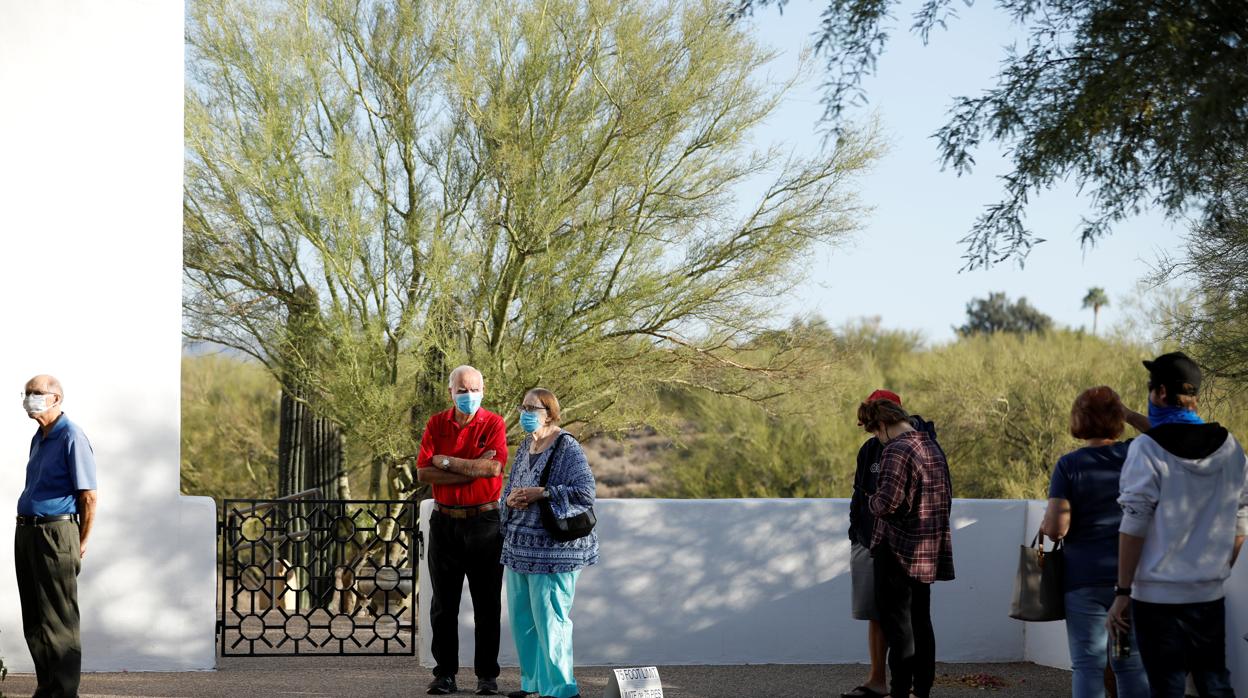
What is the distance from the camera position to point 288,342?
16.0 metres

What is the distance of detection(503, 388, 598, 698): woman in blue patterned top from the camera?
6027 mm

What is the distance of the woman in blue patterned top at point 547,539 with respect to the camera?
603cm

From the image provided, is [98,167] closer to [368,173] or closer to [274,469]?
[368,173]

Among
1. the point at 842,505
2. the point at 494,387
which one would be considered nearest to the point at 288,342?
the point at 494,387

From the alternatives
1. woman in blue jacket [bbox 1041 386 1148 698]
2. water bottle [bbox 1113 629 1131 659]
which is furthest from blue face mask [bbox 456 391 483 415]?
water bottle [bbox 1113 629 1131 659]

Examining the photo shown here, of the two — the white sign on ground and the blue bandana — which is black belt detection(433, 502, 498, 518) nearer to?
the white sign on ground

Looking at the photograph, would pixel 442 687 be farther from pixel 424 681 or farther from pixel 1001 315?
pixel 1001 315

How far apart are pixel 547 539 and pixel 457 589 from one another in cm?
100

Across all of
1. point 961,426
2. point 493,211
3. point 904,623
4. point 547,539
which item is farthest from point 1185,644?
point 961,426

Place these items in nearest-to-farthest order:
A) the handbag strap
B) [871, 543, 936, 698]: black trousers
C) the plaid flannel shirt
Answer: the plaid flannel shirt, [871, 543, 936, 698]: black trousers, the handbag strap

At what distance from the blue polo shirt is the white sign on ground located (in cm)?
265

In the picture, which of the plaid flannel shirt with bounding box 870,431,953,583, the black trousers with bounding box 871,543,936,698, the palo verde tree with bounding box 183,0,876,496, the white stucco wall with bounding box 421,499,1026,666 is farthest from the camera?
the palo verde tree with bounding box 183,0,876,496

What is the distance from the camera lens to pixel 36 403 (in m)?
6.19

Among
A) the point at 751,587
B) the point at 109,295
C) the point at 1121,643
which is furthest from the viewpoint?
the point at 751,587
